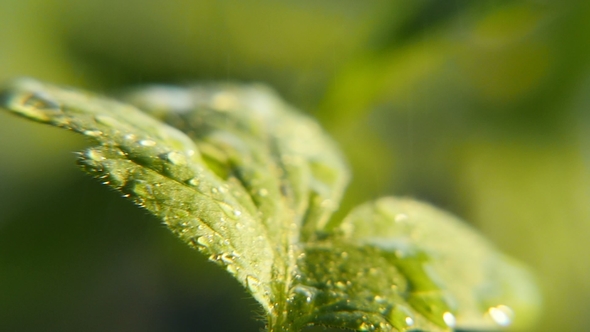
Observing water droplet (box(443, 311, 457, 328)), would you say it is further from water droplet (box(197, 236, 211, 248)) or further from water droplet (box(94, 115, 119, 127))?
water droplet (box(94, 115, 119, 127))

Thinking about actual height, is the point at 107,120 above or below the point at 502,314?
below

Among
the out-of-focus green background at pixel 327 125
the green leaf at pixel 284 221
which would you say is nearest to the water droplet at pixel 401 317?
the green leaf at pixel 284 221

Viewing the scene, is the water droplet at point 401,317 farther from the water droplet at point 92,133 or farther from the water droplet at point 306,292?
the water droplet at point 92,133

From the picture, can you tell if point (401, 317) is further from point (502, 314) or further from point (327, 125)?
point (327, 125)

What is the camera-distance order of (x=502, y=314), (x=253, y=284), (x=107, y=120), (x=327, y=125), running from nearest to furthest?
(x=253, y=284) < (x=107, y=120) < (x=502, y=314) < (x=327, y=125)

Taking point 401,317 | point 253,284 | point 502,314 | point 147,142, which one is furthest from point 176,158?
point 502,314

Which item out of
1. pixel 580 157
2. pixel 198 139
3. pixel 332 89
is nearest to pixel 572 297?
pixel 580 157

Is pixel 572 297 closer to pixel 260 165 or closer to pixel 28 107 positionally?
pixel 260 165
